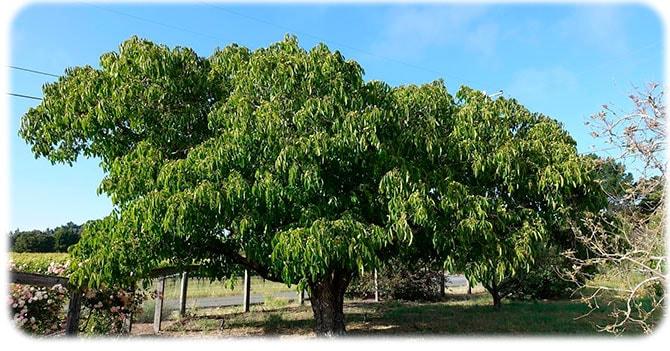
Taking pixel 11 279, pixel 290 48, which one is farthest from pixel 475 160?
pixel 11 279

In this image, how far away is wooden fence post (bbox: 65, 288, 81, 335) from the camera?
6449 millimetres

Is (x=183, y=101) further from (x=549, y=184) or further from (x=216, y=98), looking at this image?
(x=549, y=184)

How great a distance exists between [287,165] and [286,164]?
0.09ft

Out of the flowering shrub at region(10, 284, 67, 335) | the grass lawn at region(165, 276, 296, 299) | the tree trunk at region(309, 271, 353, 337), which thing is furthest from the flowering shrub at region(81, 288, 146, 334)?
the grass lawn at region(165, 276, 296, 299)

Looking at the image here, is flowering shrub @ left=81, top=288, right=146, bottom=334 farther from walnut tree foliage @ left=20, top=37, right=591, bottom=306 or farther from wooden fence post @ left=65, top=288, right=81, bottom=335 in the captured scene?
walnut tree foliage @ left=20, top=37, right=591, bottom=306

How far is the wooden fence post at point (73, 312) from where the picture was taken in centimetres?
645

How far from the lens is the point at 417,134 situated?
627 centimetres

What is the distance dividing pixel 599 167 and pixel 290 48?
4046 millimetres

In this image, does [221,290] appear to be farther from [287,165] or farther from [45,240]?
[287,165]

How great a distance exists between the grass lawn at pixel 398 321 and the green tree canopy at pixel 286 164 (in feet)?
8.81

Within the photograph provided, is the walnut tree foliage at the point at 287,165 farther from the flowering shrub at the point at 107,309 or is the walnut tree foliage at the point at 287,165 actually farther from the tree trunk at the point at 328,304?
the flowering shrub at the point at 107,309

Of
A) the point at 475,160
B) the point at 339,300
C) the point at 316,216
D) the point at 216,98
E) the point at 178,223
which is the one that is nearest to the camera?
Result: the point at 178,223

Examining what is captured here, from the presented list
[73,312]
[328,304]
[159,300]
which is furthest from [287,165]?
[159,300]

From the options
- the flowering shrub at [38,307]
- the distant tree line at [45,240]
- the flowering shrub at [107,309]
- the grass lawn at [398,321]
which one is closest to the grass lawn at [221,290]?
the grass lawn at [398,321]
